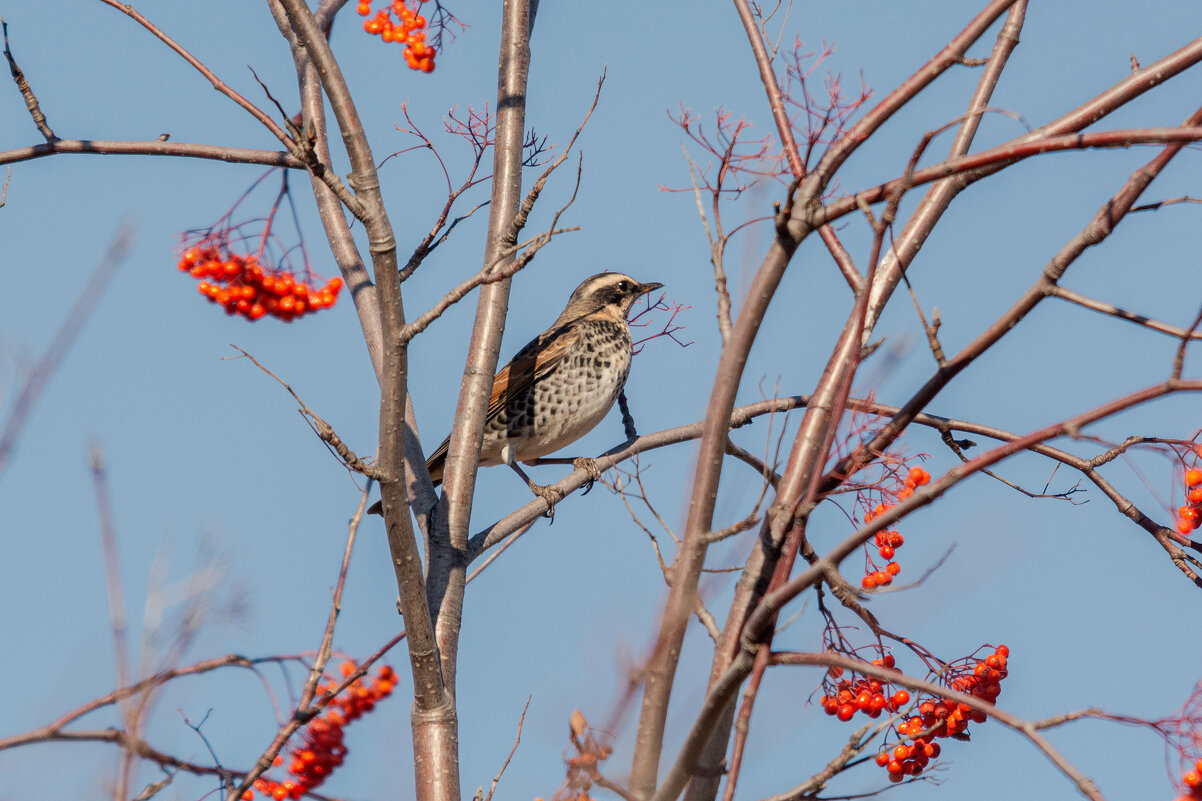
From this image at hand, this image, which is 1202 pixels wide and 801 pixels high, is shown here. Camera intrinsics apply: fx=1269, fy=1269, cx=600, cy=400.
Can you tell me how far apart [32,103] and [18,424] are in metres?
1.82

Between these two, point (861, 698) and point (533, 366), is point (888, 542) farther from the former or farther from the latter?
point (533, 366)

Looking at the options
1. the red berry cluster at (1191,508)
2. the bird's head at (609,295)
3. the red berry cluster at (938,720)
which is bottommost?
the red berry cluster at (938,720)

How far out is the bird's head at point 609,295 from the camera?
349 inches

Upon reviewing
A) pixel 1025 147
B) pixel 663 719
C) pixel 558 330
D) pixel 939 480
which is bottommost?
pixel 663 719

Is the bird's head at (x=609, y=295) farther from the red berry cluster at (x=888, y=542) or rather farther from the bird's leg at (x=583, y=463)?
the red berry cluster at (x=888, y=542)

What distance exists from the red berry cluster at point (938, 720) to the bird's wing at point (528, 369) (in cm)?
439

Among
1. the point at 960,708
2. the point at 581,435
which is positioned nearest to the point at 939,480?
the point at 960,708

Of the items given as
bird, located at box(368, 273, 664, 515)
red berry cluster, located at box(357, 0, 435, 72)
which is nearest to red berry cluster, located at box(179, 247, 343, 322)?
red berry cluster, located at box(357, 0, 435, 72)

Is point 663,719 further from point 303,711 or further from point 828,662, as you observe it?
point 303,711

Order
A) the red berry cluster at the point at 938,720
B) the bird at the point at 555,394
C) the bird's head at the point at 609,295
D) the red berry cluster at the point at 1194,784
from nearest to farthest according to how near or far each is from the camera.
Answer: the red berry cluster at the point at 1194,784, the red berry cluster at the point at 938,720, the bird at the point at 555,394, the bird's head at the point at 609,295

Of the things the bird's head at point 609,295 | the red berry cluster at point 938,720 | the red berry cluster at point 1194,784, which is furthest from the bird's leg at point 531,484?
the red berry cluster at point 1194,784

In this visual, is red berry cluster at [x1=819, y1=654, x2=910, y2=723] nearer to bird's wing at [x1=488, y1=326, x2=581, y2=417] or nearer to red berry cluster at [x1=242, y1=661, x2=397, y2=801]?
red berry cluster at [x1=242, y1=661, x2=397, y2=801]

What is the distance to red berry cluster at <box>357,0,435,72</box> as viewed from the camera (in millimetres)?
5312

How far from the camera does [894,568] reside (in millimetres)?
4141
